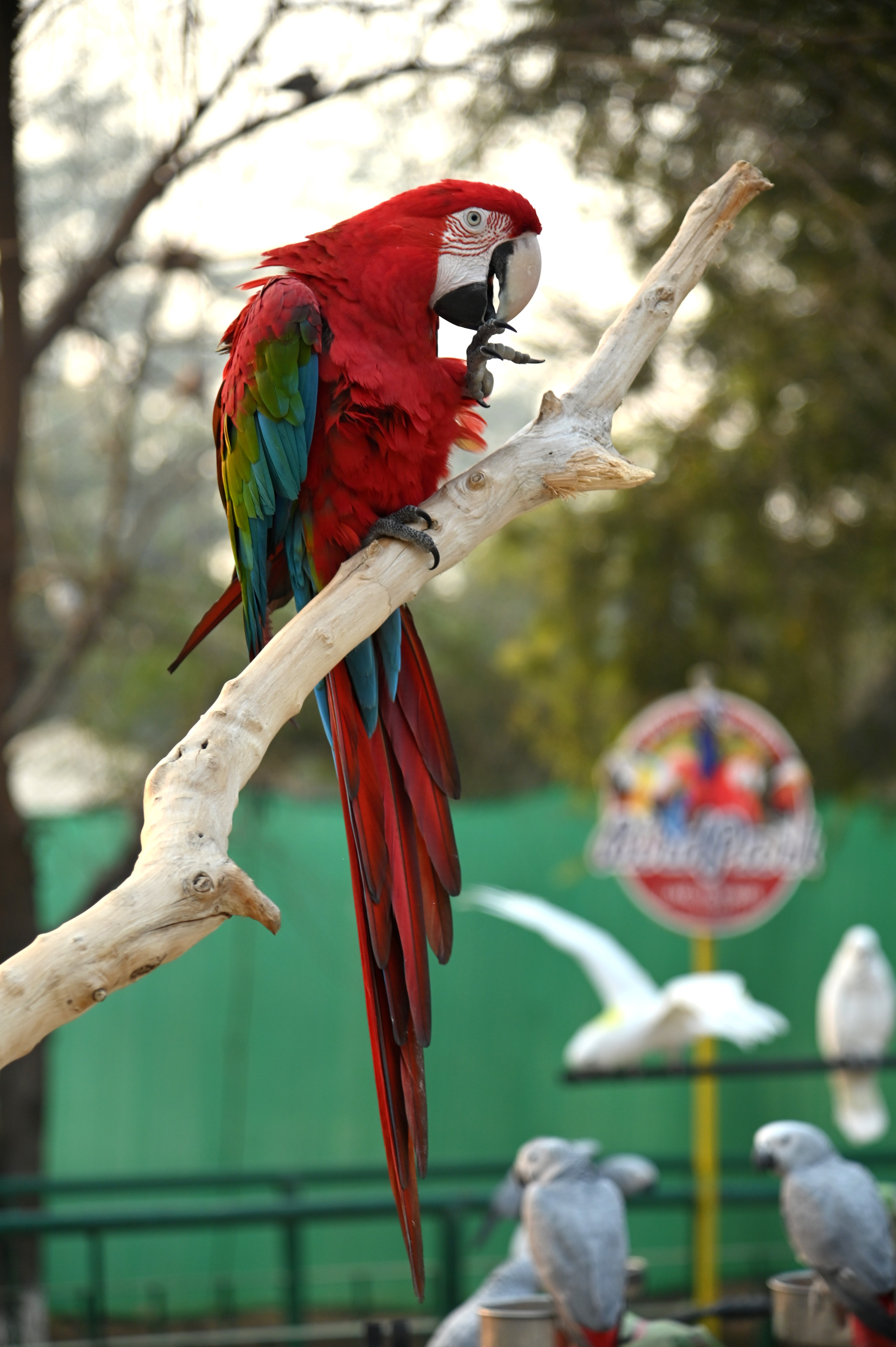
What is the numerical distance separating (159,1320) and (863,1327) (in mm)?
2514

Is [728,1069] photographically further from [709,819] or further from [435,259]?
[435,259]

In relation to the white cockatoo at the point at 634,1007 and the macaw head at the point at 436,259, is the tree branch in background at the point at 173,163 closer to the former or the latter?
the macaw head at the point at 436,259

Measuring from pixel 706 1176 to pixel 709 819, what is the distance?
831mm

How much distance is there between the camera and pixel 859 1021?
296cm

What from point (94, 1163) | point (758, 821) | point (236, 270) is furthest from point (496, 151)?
point (94, 1163)

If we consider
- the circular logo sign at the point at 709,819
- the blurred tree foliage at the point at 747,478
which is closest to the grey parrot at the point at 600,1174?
the circular logo sign at the point at 709,819

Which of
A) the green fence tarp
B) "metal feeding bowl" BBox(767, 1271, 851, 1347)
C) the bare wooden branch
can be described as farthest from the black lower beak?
the green fence tarp

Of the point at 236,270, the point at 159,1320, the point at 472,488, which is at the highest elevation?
the point at 236,270

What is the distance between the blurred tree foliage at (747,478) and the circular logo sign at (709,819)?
42 cm

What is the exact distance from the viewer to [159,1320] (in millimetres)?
3449

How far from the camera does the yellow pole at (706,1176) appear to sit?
291 cm

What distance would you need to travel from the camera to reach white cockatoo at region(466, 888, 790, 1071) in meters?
2.50

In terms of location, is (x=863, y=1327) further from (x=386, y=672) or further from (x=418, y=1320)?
(x=418, y=1320)

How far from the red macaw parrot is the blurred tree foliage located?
1362mm
